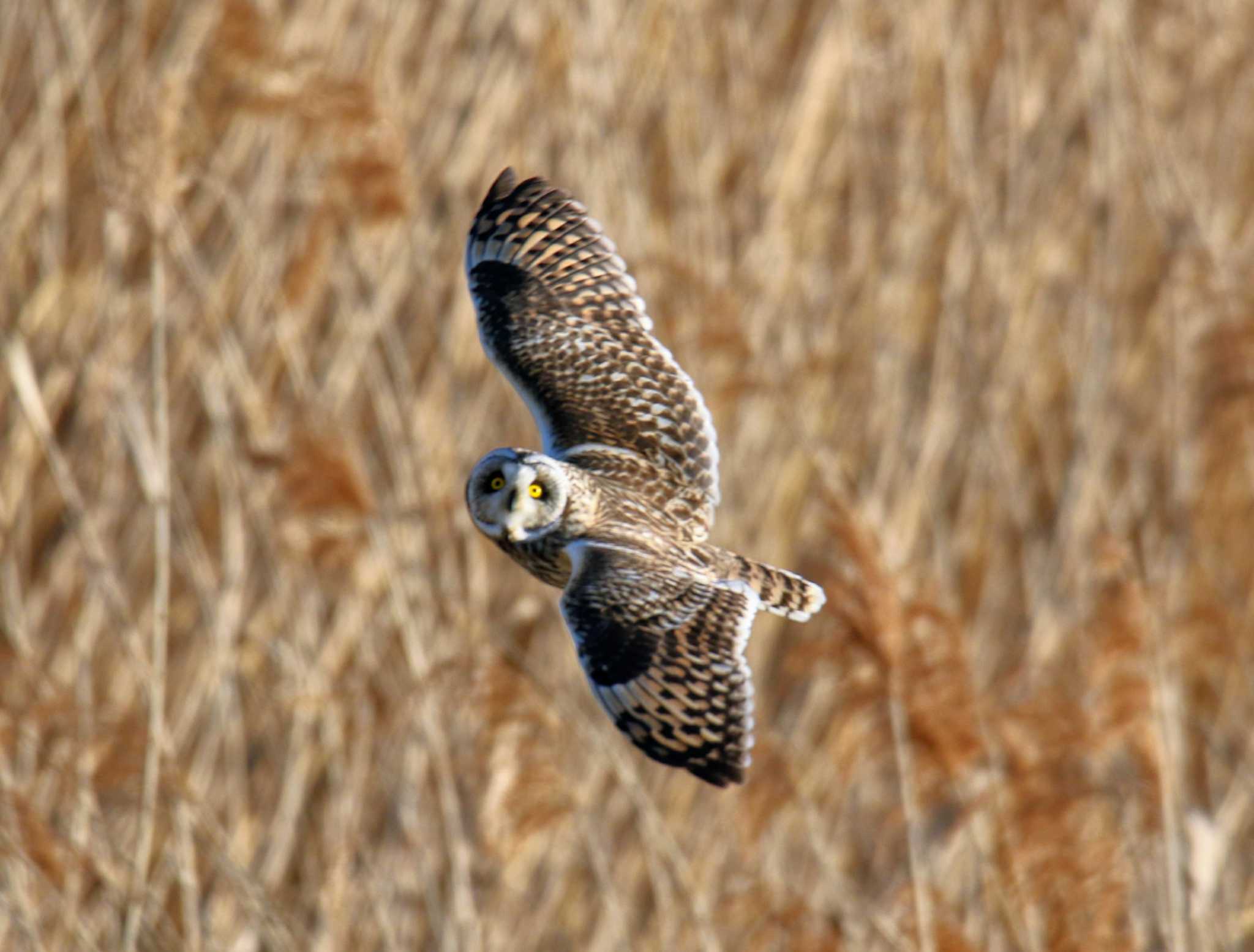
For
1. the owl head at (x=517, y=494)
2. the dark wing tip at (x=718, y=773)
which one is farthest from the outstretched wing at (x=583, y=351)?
the dark wing tip at (x=718, y=773)

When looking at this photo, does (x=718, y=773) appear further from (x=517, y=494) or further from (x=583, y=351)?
(x=583, y=351)

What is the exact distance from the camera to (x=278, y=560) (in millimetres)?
3002

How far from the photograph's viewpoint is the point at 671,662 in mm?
1867

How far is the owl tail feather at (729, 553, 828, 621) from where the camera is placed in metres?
2.15

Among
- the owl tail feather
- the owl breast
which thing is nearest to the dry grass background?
the owl tail feather

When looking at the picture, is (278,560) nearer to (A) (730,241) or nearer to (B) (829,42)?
(A) (730,241)

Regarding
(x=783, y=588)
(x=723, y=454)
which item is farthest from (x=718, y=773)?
(x=723, y=454)

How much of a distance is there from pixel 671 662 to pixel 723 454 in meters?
1.60

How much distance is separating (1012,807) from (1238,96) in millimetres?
2089

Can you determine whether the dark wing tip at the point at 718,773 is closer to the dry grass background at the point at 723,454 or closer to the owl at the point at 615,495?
the owl at the point at 615,495

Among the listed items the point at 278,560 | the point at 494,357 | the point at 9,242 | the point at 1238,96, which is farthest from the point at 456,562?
the point at 1238,96

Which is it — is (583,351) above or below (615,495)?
above

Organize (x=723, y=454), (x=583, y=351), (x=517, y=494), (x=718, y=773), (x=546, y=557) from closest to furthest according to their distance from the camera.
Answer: (x=718, y=773) → (x=517, y=494) → (x=546, y=557) → (x=583, y=351) → (x=723, y=454)

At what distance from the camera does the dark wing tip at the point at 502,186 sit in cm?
253
